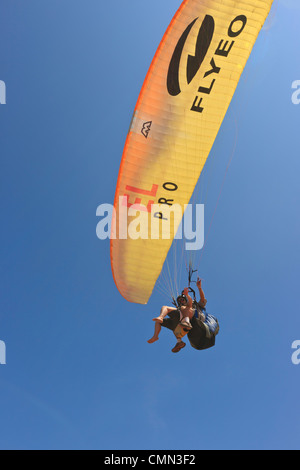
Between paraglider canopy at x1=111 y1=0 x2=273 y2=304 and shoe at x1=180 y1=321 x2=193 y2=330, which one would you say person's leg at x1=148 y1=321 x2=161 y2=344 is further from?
paraglider canopy at x1=111 y1=0 x2=273 y2=304

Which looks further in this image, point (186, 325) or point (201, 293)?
point (201, 293)

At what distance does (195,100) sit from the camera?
28.2 ft

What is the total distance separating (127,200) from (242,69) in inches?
153

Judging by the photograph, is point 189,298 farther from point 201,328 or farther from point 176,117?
point 176,117

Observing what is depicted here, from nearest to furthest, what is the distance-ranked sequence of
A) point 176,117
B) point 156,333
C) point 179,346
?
point 176,117
point 179,346
point 156,333

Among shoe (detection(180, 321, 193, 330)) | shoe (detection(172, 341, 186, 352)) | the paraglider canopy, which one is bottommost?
shoe (detection(172, 341, 186, 352))

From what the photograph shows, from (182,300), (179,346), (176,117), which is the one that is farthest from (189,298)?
(176,117)

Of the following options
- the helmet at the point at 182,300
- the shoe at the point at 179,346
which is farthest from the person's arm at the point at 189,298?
the shoe at the point at 179,346

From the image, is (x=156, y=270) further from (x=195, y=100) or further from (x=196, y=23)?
(x=196, y=23)

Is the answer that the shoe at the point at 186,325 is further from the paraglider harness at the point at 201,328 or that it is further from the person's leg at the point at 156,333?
the person's leg at the point at 156,333

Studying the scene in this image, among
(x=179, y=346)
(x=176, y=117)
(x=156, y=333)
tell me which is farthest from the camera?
(x=156, y=333)

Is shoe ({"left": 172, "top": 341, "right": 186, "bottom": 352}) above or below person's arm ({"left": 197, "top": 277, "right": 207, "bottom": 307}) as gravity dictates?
below

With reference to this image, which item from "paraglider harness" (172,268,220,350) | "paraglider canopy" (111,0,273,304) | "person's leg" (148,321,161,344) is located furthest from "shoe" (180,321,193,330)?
"paraglider canopy" (111,0,273,304)

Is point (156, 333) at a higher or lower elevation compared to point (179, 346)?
higher
